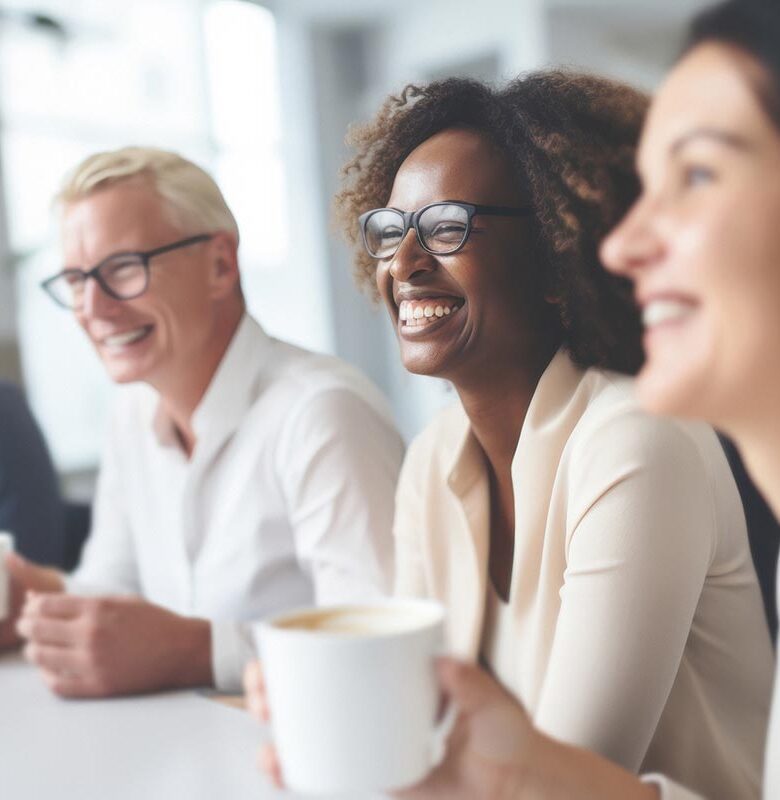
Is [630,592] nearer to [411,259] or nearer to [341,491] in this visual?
[411,259]

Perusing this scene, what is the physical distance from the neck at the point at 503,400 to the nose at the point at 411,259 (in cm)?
15

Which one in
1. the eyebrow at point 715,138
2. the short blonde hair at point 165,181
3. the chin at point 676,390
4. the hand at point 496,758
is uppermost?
the short blonde hair at point 165,181

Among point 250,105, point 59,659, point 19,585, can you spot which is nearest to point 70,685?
point 59,659

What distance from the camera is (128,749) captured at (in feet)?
3.58

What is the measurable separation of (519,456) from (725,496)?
217mm

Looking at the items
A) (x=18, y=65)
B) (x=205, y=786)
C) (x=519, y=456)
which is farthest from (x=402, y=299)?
(x=18, y=65)

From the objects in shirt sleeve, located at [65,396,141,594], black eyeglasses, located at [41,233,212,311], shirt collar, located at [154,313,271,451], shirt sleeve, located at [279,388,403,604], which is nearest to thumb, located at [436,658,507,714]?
shirt sleeve, located at [279,388,403,604]

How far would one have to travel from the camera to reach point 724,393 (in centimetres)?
58

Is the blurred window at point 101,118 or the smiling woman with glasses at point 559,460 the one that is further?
the blurred window at point 101,118

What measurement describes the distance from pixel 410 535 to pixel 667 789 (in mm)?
613

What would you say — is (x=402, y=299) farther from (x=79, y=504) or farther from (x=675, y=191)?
(x=79, y=504)

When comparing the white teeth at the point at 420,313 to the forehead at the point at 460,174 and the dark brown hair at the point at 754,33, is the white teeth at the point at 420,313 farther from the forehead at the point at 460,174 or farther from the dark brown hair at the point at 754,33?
the dark brown hair at the point at 754,33

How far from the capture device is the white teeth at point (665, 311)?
23.2 inches

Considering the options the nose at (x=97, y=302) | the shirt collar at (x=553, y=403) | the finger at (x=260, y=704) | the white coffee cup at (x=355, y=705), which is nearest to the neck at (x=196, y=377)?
the nose at (x=97, y=302)
